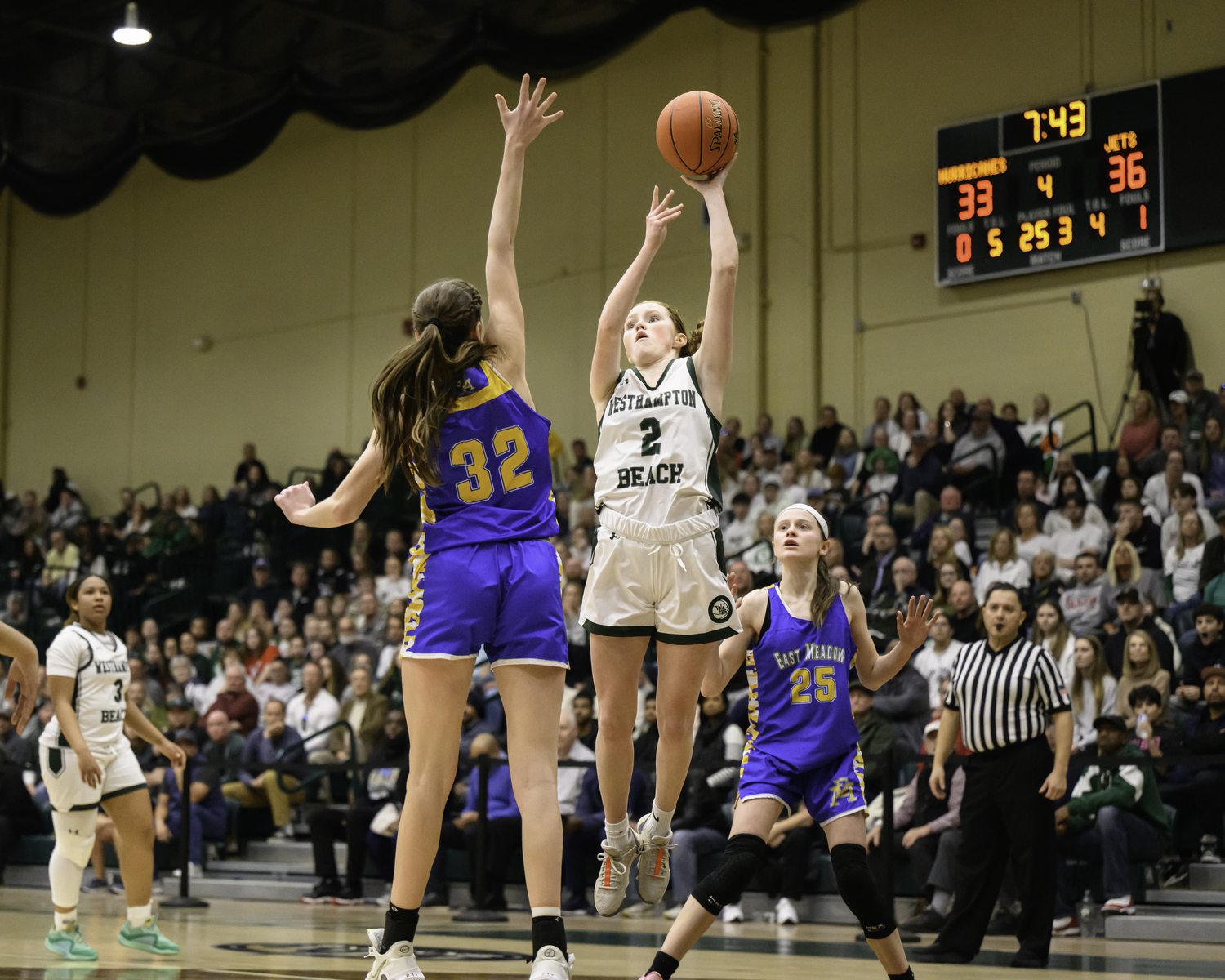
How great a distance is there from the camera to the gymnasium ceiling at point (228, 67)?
1669cm

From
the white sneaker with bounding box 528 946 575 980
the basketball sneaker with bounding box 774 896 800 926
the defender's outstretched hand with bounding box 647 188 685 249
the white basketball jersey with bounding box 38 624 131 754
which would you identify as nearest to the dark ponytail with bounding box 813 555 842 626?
the defender's outstretched hand with bounding box 647 188 685 249

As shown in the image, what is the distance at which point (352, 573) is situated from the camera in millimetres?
18078

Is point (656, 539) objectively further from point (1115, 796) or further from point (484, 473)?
point (1115, 796)

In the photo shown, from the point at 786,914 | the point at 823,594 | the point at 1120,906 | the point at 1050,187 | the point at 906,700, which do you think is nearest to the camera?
the point at 823,594

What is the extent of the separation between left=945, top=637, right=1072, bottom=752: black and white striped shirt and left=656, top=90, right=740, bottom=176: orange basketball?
3398mm

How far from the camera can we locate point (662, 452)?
5281mm

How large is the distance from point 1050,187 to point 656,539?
11.4m

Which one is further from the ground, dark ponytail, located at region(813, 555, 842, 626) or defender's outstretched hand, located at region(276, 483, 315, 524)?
defender's outstretched hand, located at region(276, 483, 315, 524)

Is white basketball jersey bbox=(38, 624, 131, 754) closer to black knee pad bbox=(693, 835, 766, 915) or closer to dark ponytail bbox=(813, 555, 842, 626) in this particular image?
black knee pad bbox=(693, 835, 766, 915)

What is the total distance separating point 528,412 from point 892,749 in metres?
5.77

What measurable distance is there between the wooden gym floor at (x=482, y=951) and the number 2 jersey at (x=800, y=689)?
1.39 metres

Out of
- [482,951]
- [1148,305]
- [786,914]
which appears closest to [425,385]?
[482,951]

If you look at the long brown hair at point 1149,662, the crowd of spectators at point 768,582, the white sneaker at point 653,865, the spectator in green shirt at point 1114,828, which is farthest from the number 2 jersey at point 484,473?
the long brown hair at point 1149,662

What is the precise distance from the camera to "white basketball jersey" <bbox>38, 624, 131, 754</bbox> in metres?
7.83
